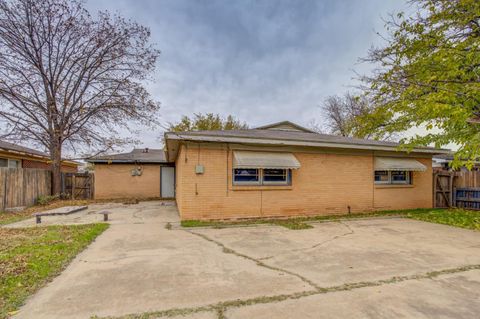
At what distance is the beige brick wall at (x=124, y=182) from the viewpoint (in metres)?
18.3

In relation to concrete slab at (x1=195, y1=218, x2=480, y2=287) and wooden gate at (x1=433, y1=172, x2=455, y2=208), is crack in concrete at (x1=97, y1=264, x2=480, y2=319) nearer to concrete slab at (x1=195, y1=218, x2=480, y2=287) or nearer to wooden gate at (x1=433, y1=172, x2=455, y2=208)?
concrete slab at (x1=195, y1=218, x2=480, y2=287)

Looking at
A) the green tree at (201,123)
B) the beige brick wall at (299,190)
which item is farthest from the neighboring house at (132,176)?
the green tree at (201,123)

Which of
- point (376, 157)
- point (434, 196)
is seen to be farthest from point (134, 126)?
point (434, 196)

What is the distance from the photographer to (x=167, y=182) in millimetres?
19969

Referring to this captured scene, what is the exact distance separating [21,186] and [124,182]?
6.47 m

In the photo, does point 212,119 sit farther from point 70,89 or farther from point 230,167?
point 230,167

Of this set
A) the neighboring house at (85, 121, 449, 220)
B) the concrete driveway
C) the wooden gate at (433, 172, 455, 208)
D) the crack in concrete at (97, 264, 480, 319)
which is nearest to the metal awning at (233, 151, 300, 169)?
the neighboring house at (85, 121, 449, 220)

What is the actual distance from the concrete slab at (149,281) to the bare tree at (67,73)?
31.4 feet

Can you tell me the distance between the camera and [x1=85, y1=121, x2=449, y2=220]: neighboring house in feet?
Result: 29.0

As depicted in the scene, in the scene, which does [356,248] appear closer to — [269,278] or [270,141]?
[269,278]

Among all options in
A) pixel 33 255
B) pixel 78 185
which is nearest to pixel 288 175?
pixel 33 255

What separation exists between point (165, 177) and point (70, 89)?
8.67 m

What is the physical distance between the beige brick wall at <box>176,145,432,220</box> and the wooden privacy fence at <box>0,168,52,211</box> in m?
8.54

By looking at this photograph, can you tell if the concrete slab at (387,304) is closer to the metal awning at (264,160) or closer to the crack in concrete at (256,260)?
the crack in concrete at (256,260)
